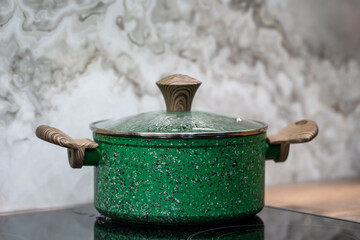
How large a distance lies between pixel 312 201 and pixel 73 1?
0.64 metres

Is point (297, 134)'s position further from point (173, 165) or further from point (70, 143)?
point (70, 143)

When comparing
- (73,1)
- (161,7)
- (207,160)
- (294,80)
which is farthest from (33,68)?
(294,80)

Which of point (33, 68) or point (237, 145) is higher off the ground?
point (33, 68)

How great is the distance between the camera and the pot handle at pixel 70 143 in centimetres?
84

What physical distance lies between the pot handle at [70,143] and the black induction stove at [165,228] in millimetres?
115

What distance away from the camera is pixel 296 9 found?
4.36ft

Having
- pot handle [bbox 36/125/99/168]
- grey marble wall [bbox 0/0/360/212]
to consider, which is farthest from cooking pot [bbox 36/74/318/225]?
grey marble wall [bbox 0/0/360/212]

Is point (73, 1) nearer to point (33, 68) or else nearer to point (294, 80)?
point (33, 68)

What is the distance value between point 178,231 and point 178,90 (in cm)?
22

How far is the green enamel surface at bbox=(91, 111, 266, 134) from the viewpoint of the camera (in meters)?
0.84

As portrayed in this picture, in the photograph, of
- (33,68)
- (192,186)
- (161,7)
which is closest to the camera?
(192,186)

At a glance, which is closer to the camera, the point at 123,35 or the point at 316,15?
the point at 123,35

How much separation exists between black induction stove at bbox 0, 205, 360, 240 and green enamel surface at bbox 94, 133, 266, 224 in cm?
3

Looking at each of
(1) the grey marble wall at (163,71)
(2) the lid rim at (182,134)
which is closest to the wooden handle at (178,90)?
(2) the lid rim at (182,134)
